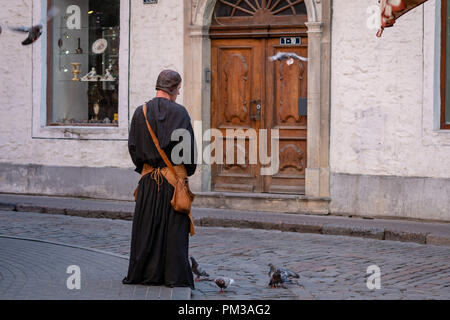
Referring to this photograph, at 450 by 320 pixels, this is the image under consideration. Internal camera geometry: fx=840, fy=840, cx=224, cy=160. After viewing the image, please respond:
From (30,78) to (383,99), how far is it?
6540 mm

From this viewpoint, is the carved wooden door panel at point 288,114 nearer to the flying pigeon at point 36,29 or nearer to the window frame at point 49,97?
the window frame at point 49,97

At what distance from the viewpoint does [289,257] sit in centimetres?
922

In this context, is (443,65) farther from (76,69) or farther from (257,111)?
(76,69)

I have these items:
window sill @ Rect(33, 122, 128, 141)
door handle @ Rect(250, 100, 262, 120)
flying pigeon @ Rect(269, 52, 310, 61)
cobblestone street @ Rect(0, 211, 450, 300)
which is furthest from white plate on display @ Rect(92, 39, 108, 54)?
cobblestone street @ Rect(0, 211, 450, 300)

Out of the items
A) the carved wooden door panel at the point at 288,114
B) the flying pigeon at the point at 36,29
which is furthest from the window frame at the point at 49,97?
the carved wooden door panel at the point at 288,114

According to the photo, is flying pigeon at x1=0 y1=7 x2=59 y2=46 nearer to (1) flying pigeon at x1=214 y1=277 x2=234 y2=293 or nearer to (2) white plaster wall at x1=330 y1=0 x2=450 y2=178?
(2) white plaster wall at x1=330 y1=0 x2=450 y2=178

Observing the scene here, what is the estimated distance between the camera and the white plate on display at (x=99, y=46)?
15.0 metres

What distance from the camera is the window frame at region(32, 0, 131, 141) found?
47.8 ft

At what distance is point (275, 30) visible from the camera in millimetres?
13648

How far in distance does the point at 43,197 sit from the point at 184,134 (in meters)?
8.30
